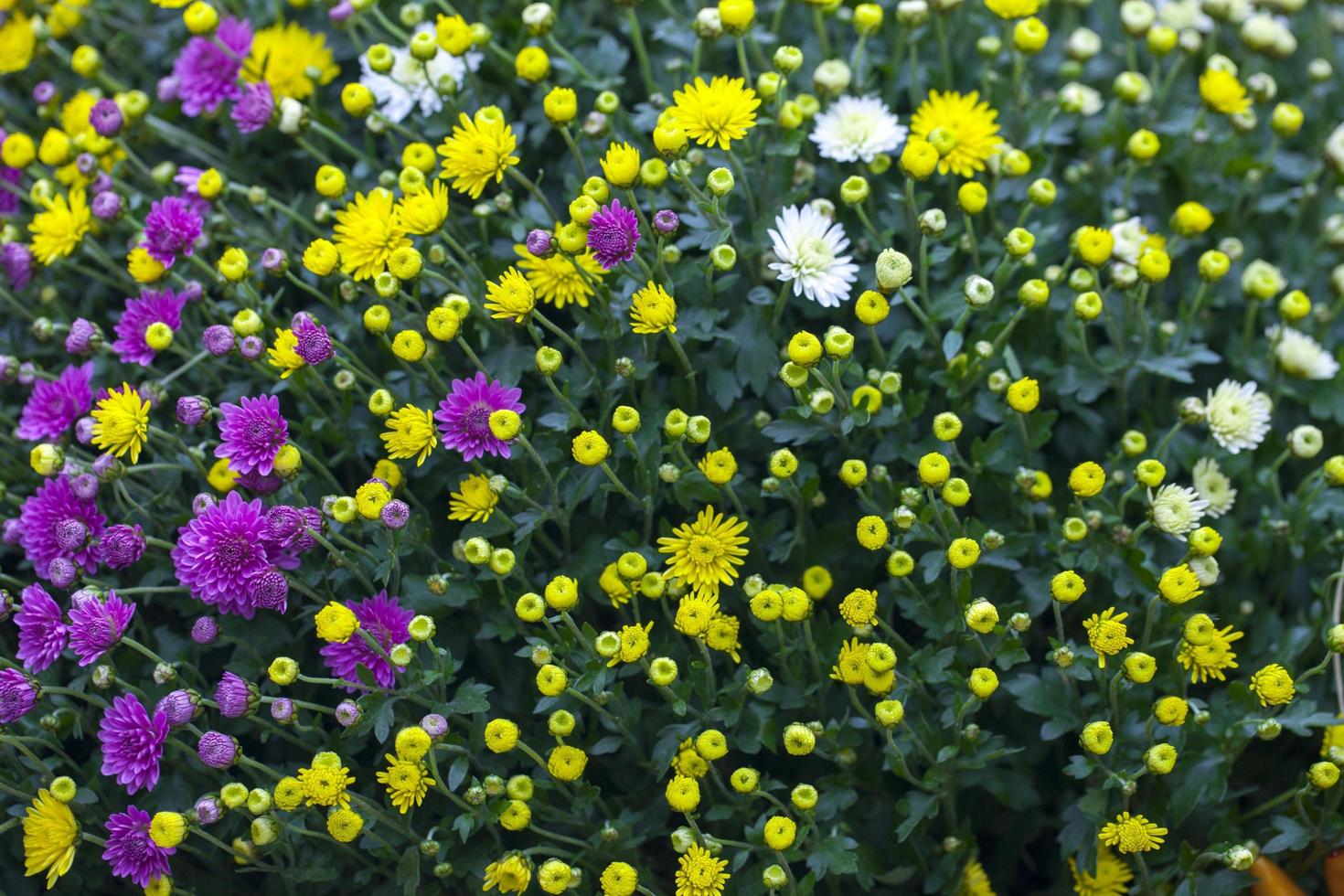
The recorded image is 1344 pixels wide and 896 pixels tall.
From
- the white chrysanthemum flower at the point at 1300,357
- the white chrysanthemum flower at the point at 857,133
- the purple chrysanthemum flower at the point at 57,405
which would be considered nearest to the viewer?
the purple chrysanthemum flower at the point at 57,405

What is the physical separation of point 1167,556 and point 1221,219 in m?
0.76

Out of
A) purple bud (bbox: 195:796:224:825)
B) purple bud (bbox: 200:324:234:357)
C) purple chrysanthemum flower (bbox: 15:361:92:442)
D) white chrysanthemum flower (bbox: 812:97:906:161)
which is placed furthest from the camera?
white chrysanthemum flower (bbox: 812:97:906:161)

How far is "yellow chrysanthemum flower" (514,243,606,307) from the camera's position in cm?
180

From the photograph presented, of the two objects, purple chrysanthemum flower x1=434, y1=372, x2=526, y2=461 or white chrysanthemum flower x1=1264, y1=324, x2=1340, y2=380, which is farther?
white chrysanthemum flower x1=1264, y1=324, x2=1340, y2=380

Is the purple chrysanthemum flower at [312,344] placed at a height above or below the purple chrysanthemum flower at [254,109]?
below

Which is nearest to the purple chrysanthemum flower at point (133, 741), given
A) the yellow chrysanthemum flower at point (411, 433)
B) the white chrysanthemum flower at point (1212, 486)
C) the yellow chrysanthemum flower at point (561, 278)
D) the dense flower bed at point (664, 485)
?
the dense flower bed at point (664, 485)

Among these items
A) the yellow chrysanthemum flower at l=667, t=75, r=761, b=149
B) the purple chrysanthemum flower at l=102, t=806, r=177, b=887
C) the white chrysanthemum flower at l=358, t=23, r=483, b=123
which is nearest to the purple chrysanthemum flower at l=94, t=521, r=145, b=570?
the purple chrysanthemum flower at l=102, t=806, r=177, b=887

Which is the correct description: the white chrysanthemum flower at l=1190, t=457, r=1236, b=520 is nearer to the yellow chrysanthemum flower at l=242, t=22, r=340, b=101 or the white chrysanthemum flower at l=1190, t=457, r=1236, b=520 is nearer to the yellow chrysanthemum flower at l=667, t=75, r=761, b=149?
the yellow chrysanthemum flower at l=667, t=75, r=761, b=149

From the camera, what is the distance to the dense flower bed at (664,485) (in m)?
1.66

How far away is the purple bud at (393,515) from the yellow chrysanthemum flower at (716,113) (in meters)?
0.70

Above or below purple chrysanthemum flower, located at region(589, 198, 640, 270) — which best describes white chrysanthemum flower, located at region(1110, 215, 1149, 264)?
below

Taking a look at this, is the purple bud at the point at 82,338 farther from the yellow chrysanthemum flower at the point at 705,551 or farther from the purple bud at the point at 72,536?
the yellow chrysanthemum flower at the point at 705,551

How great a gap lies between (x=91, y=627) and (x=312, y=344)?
490 millimetres

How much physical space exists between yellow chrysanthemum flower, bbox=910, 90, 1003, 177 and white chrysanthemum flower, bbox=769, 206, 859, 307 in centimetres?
28
